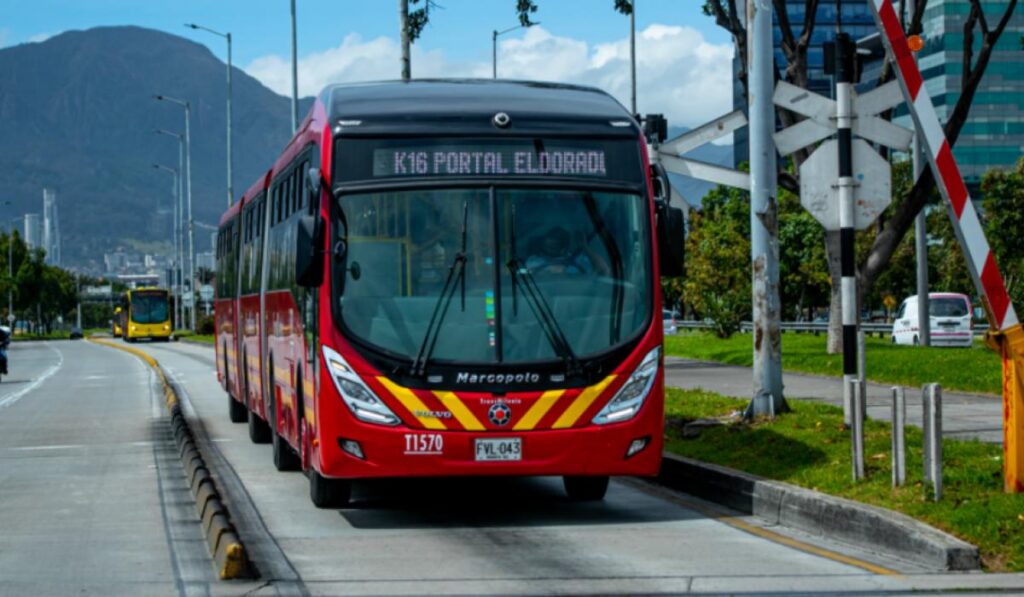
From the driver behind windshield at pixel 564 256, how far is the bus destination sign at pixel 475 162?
1.56 ft

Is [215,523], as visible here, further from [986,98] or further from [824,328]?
[986,98]

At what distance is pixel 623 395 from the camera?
1184 centimetres

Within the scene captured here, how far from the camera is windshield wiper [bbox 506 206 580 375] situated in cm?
1173

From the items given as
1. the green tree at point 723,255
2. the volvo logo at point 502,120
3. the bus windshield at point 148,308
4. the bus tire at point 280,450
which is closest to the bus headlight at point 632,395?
the volvo logo at point 502,120

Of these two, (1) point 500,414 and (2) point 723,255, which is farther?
(2) point 723,255

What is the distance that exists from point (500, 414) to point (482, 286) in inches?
36.5

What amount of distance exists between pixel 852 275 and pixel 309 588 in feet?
21.7

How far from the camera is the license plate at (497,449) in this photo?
37.9ft

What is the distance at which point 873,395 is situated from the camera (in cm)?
2275

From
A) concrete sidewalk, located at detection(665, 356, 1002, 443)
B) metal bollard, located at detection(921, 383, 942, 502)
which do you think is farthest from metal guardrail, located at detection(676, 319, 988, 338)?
metal bollard, located at detection(921, 383, 942, 502)

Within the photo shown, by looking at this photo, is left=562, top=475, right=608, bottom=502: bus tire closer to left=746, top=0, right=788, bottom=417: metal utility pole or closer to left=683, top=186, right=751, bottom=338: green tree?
left=746, top=0, right=788, bottom=417: metal utility pole

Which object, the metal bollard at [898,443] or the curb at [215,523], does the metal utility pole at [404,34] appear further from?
the metal bollard at [898,443]

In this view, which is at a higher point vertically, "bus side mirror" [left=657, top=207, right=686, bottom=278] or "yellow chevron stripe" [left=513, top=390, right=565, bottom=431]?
"bus side mirror" [left=657, top=207, right=686, bottom=278]

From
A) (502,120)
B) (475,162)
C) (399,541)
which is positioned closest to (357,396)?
(399,541)
